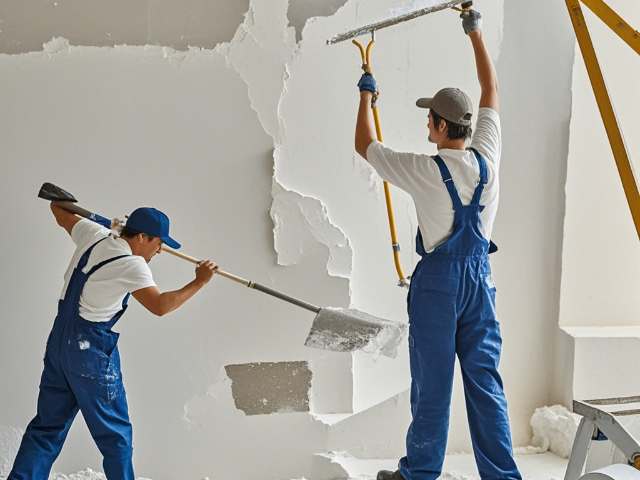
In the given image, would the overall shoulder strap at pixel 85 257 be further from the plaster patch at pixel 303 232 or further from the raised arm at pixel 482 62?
the raised arm at pixel 482 62

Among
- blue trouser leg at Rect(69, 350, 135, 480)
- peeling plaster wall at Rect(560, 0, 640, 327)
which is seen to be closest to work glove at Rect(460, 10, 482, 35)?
peeling plaster wall at Rect(560, 0, 640, 327)

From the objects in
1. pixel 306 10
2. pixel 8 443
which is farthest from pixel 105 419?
pixel 306 10

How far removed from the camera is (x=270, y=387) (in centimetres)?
304

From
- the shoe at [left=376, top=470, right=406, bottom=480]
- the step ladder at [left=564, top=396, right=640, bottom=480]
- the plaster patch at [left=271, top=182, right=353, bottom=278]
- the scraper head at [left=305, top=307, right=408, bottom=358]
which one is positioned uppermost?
the plaster patch at [left=271, top=182, right=353, bottom=278]

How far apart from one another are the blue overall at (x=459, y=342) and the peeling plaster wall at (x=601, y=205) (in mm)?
1115

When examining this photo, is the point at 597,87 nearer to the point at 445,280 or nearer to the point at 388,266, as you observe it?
the point at 445,280

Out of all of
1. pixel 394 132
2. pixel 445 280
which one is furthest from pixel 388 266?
pixel 445 280

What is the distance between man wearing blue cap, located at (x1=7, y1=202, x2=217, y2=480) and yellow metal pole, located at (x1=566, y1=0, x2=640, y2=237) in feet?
4.71

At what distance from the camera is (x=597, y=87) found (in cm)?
239

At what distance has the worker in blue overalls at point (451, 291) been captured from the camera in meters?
2.33

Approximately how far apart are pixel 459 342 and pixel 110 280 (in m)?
1.16

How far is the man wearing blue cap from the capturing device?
2.32 meters

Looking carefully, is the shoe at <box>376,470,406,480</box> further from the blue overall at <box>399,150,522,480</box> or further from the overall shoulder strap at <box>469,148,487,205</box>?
the overall shoulder strap at <box>469,148,487,205</box>

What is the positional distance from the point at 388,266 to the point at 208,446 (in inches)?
42.4
